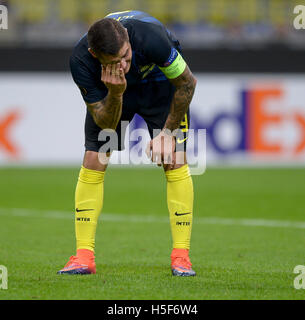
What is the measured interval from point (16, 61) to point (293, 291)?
12545mm

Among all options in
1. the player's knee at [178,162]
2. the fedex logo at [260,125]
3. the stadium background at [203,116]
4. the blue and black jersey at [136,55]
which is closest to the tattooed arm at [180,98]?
the blue and black jersey at [136,55]

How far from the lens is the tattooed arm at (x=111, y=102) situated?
3998 mm

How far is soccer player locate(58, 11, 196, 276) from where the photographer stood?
13.1 ft

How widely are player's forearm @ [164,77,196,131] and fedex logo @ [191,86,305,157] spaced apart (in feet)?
34.2

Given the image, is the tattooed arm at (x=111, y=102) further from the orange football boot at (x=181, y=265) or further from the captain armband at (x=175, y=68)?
the orange football boot at (x=181, y=265)

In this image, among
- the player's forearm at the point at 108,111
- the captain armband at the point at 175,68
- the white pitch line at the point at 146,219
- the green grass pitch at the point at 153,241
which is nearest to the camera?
the green grass pitch at the point at 153,241

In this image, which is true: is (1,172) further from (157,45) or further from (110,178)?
(157,45)

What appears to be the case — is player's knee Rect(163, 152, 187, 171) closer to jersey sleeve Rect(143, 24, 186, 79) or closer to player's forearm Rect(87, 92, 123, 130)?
player's forearm Rect(87, 92, 123, 130)

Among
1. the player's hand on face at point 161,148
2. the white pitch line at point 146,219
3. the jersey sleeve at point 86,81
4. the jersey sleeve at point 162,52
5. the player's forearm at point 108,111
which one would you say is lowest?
the white pitch line at point 146,219

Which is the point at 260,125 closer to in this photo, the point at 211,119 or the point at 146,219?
the point at 211,119

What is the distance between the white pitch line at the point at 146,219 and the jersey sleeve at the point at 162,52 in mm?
3085

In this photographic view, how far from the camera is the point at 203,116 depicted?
15211 mm

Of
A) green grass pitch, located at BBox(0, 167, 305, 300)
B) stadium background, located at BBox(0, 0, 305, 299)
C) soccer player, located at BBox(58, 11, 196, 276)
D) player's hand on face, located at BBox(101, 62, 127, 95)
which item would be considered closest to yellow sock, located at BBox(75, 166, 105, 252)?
soccer player, located at BBox(58, 11, 196, 276)
